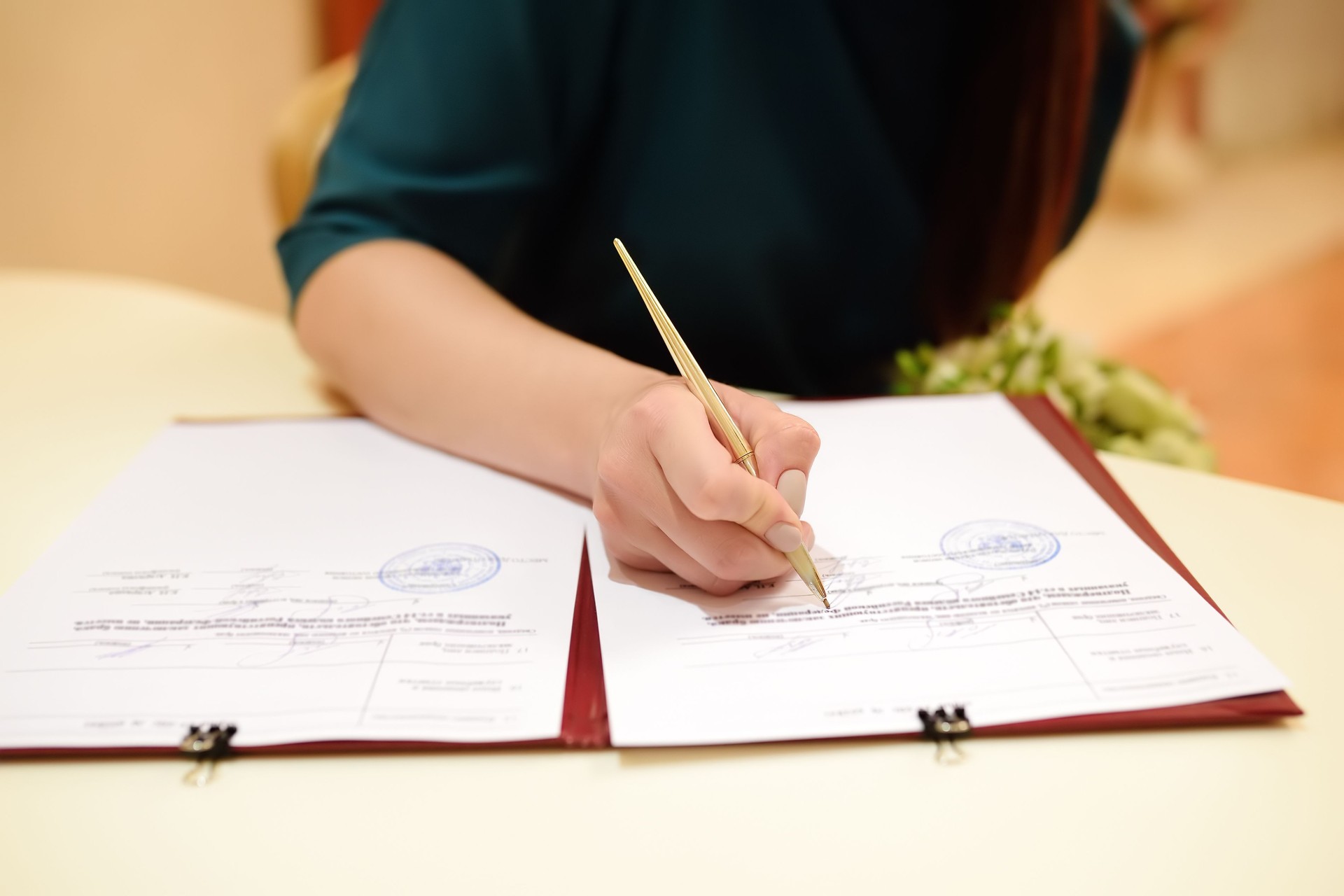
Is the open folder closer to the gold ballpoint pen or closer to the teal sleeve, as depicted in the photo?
the gold ballpoint pen

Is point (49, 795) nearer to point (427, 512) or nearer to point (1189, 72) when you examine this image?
point (427, 512)

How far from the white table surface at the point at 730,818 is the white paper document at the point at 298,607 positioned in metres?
0.02

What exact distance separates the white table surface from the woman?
14 cm

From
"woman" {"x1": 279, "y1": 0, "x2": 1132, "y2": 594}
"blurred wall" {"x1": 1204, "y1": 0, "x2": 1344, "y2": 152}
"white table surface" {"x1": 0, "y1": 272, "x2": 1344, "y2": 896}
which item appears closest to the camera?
"white table surface" {"x1": 0, "y1": 272, "x2": 1344, "y2": 896}

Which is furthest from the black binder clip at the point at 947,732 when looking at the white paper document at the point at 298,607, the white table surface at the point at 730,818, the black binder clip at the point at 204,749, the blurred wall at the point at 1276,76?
the blurred wall at the point at 1276,76

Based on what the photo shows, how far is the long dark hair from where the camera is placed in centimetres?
70

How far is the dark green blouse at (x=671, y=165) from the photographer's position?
0.62 m

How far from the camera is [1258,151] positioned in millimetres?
3439

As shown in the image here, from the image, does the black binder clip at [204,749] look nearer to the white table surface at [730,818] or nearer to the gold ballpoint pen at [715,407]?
the white table surface at [730,818]

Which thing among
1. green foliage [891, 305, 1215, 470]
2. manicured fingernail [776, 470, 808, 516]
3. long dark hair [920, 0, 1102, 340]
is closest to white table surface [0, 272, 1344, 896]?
manicured fingernail [776, 470, 808, 516]

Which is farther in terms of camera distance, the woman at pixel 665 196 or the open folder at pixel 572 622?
the woman at pixel 665 196

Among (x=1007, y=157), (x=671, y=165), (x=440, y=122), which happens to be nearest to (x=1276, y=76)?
(x=1007, y=157)

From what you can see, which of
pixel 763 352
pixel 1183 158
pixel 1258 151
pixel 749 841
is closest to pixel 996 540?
pixel 749 841

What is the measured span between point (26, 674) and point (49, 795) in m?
0.06
